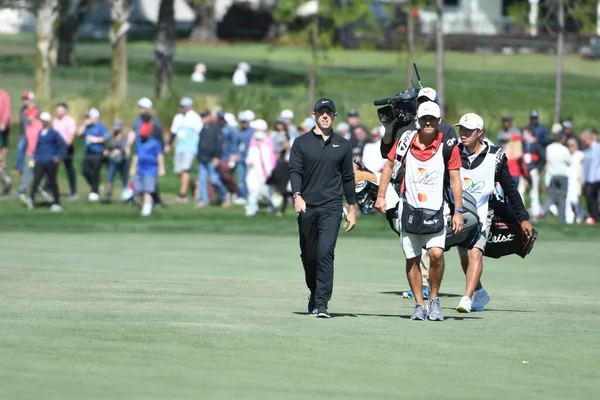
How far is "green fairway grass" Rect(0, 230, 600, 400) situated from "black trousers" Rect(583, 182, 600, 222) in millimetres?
8889

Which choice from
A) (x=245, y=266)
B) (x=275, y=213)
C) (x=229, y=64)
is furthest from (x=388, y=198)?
(x=229, y=64)

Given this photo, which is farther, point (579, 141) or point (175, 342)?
point (579, 141)

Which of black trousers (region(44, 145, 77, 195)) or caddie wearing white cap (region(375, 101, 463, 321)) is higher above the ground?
caddie wearing white cap (region(375, 101, 463, 321))

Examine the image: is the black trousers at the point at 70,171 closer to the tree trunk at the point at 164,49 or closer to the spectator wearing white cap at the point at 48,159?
the spectator wearing white cap at the point at 48,159

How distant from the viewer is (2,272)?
15.4m

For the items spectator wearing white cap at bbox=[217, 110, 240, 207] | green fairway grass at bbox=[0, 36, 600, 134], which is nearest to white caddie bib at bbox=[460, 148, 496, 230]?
spectator wearing white cap at bbox=[217, 110, 240, 207]

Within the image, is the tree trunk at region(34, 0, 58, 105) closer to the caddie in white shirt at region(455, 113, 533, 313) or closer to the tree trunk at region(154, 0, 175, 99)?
the tree trunk at region(154, 0, 175, 99)

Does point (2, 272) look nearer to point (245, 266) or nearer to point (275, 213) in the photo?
point (245, 266)

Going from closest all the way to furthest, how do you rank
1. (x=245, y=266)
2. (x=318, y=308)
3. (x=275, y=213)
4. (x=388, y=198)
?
(x=318, y=308) → (x=388, y=198) → (x=245, y=266) → (x=275, y=213)

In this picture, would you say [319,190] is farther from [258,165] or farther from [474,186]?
[258,165]

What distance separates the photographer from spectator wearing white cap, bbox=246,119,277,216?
25953 mm

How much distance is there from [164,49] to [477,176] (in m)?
31.8

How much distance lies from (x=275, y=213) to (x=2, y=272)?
1148cm

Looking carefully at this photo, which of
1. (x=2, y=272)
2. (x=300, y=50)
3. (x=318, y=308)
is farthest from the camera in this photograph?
(x=300, y=50)
